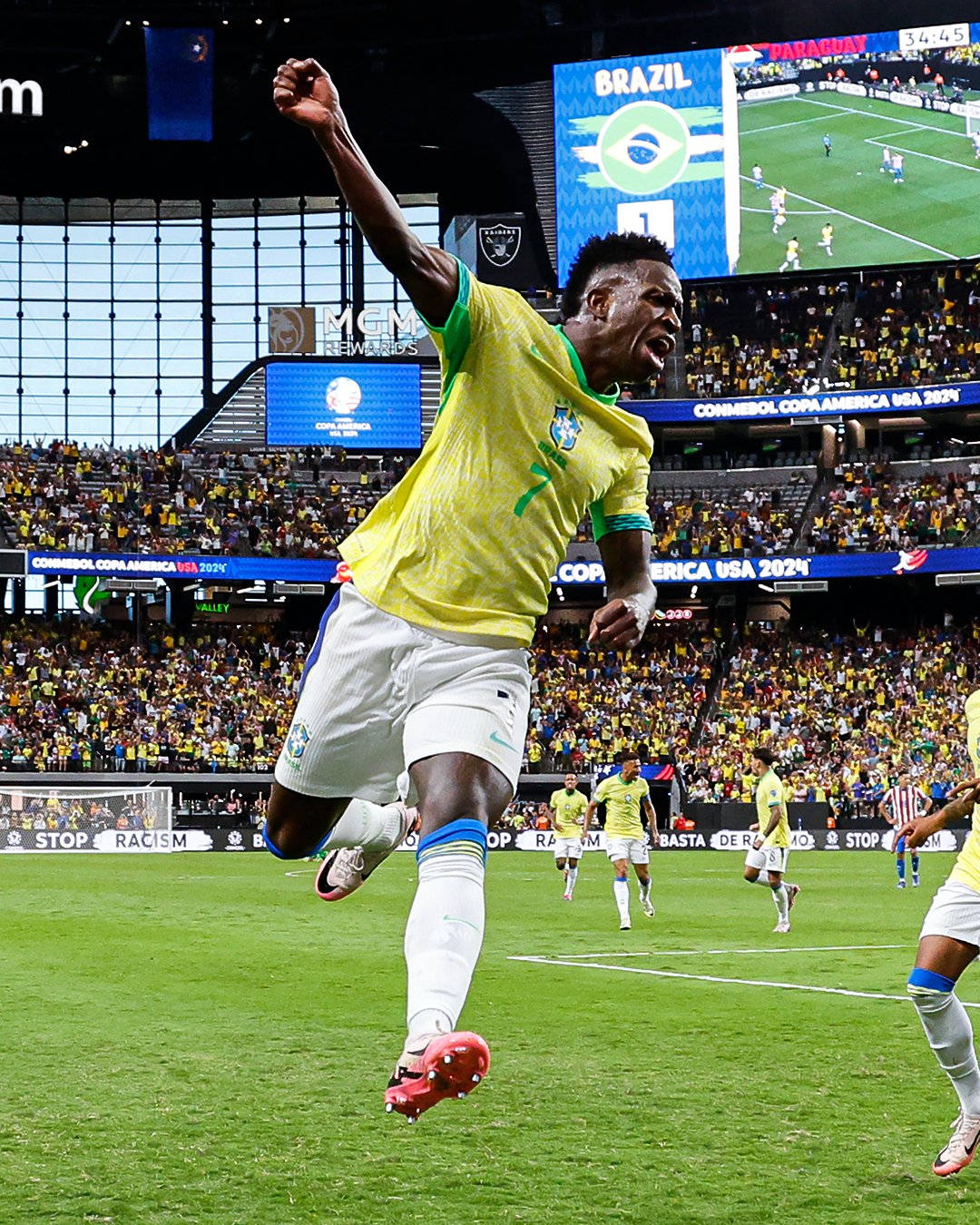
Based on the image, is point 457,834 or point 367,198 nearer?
point 367,198

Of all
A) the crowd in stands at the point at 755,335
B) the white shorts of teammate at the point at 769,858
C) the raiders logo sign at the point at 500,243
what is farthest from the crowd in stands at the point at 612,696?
the white shorts of teammate at the point at 769,858

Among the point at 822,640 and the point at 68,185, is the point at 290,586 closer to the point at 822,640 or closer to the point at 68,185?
the point at 822,640

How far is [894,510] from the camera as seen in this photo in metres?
52.7

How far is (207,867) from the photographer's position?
111 ft

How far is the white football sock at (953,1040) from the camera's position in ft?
26.2

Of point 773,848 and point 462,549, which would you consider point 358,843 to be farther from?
point 773,848

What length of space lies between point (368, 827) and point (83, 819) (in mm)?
33184

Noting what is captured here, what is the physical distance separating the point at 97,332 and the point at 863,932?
192ft

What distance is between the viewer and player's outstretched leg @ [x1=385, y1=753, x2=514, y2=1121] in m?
4.12

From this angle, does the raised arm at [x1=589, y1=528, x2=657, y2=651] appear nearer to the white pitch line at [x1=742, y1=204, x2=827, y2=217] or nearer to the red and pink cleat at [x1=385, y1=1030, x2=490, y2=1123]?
the red and pink cleat at [x1=385, y1=1030, x2=490, y2=1123]

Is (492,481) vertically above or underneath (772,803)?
above

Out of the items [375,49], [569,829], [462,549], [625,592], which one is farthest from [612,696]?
[462,549]

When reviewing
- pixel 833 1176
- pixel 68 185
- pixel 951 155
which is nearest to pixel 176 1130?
pixel 833 1176

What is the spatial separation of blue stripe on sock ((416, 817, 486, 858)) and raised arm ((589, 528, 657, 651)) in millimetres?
913
